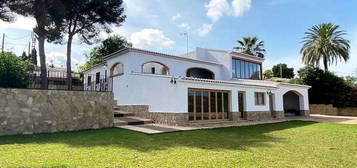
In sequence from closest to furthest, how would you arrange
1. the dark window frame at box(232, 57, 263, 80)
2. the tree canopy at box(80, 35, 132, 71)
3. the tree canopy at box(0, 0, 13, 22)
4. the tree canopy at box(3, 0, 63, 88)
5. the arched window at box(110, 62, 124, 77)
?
1. the tree canopy at box(0, 0, 13, 22)
2. the tree canopy at box(3, 0, 63, 88)
3. the arched window at box(110, 62, 124, 77)
4. the dark window frame at box(232, 57, 263, 80)
5. the tree canopy at box(80, 35, 132, 71)

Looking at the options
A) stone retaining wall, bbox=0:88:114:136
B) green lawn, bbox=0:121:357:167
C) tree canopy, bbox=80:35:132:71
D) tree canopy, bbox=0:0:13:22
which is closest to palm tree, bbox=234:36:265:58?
tree canopy, bbox=80:35:132:71

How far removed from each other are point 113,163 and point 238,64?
72.3 feet

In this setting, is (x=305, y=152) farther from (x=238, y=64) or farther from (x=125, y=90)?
(x=238, y=64)

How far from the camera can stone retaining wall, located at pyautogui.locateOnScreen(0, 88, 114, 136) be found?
10683mm

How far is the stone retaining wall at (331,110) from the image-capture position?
91.8ft

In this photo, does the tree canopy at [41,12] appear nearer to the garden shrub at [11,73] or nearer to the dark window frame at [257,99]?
the garden shrub at [11,73]

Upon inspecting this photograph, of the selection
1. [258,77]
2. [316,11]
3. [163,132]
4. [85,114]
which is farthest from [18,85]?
[258,77]

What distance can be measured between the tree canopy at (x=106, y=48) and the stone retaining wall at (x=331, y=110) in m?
30.0

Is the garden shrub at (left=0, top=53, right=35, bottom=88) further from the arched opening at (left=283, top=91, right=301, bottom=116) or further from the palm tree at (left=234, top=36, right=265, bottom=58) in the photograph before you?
the palm tree at (left=234, top=36, right=265, bottom=58)

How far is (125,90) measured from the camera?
1852 centimetres

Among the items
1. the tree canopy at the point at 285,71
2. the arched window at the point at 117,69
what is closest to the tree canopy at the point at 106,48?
the arched window at the point at 117,69

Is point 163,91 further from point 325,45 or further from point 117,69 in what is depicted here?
point 325,45

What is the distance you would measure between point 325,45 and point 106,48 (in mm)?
33229

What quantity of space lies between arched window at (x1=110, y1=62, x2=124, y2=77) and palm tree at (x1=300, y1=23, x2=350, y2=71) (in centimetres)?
2785
